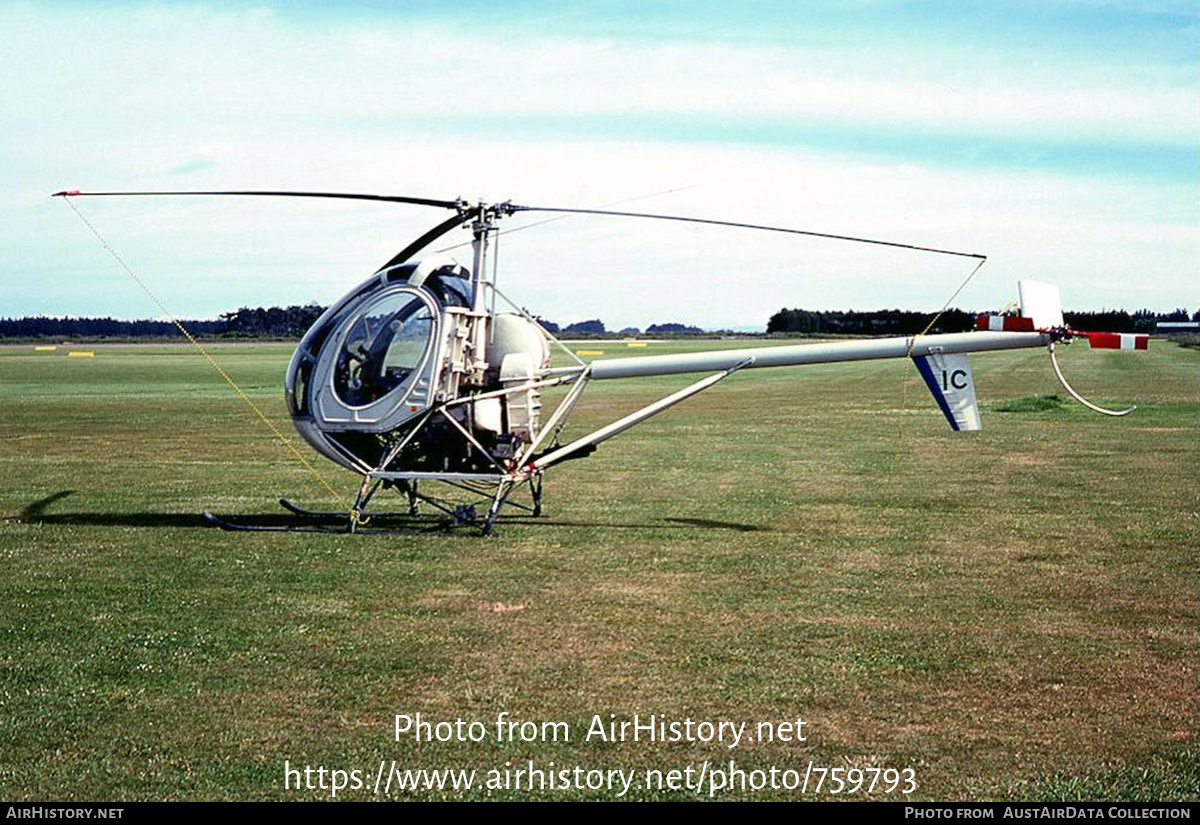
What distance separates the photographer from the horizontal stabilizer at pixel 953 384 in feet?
46.1

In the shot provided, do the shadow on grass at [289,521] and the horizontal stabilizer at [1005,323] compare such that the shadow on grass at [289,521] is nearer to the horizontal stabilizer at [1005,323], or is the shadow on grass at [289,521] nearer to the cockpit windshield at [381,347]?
the cockpit windshield at [381,347]

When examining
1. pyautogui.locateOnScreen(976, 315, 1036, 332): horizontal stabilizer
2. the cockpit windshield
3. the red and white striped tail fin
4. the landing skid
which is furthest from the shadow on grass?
the red and white striped tail fin

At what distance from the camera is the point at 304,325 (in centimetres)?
1588

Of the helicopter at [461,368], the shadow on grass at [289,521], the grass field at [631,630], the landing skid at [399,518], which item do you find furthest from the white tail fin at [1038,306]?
the landing skid at [399,518]

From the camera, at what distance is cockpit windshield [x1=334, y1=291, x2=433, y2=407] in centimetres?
1322

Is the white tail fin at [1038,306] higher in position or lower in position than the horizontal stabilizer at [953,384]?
higher

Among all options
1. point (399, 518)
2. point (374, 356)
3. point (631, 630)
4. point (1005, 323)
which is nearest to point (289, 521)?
point (399, 518)

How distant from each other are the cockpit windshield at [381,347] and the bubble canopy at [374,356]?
10mm

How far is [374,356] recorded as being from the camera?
43.9ft

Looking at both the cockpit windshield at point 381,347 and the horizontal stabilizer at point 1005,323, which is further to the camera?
the horizontal stabilizer at point 1005,323

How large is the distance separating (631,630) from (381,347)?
17.1 ft

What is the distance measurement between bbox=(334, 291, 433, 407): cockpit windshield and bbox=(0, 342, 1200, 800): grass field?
5.24 feet

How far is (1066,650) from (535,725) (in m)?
3.92

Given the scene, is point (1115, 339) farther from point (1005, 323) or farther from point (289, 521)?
point (289, 521)
